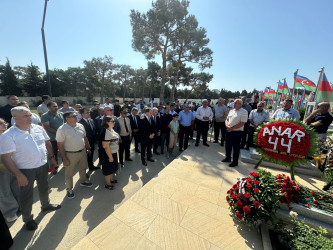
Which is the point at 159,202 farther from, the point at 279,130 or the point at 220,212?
the point at 279,130

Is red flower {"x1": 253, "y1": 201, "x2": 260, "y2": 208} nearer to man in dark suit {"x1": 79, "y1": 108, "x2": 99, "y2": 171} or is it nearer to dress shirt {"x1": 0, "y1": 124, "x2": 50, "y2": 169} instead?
dress shirt {"x1": 0, "y1": 124, "x2": 50, "y2": 169}

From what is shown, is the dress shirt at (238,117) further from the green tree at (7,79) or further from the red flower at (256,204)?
the green tree at (7,79)

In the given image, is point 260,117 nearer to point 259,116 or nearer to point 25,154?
point 259,116

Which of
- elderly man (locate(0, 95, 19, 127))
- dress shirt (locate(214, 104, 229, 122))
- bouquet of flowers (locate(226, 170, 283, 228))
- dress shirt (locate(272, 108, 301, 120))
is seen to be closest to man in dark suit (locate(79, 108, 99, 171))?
elderly man (locate(0, 95, 19, 127))

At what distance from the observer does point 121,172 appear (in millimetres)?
4203

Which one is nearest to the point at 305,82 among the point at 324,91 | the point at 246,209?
the point at 324,91

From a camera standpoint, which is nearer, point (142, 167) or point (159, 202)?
point (159, 202)

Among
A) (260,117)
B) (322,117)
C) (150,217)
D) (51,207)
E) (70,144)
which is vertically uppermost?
(322,117)

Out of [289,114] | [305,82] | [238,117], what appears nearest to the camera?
[238,117]

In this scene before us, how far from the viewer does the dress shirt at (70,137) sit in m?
2.81

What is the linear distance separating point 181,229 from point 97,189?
2288 mm

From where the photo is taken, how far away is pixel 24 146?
211 cm

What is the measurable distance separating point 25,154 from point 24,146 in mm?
124

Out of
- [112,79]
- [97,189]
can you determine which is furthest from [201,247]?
[112,79]
